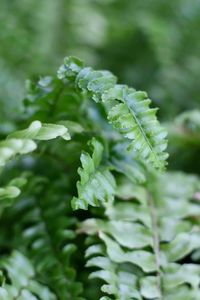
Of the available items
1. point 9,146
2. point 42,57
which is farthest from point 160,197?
point 42,57

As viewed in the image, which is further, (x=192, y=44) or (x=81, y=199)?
(x=192, y=44)

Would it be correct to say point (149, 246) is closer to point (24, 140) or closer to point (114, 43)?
point (24, 140)

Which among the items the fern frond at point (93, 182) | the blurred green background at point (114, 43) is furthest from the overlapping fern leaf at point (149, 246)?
the blurred green background at point (114, 43)

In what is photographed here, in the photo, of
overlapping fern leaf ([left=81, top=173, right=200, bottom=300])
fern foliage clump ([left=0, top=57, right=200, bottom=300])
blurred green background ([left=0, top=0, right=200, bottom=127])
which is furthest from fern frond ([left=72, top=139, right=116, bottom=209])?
blurred green background ([left=0, top=0, right=200, bottom=127])

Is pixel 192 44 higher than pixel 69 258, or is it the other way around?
pixel 192 44

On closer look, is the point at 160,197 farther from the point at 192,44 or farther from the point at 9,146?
the point at 192,44

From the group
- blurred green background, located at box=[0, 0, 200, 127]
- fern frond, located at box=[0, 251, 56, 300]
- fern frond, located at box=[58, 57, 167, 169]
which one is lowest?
fern frond, located at box=[0, 251, 56, 300]

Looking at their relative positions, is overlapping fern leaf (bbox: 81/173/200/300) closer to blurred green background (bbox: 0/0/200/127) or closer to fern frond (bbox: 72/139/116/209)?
fern frond (bbox: 72/139/116/209)
